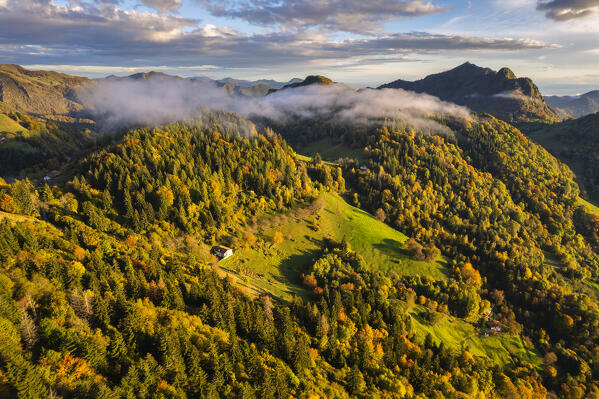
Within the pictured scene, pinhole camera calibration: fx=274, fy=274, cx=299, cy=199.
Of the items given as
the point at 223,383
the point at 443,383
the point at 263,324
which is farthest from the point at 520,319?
the point at 223,383

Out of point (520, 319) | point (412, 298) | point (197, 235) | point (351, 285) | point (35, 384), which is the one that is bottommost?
point (520, 319)

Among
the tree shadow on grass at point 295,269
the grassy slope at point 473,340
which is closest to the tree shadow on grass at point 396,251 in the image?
the grassy slope at point 473,340

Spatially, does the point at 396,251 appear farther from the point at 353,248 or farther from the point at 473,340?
the point at 473,340

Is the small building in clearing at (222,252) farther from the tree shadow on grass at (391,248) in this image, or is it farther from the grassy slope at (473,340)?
the tree shadow on grass at (391,248)

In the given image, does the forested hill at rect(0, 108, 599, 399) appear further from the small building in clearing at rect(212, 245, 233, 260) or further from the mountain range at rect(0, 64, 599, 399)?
the small building in clearing at rect(212, 245, 233, 260)

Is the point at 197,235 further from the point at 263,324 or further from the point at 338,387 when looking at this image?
the point at 338,387

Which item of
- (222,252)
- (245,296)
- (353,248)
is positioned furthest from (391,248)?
(245,296)
